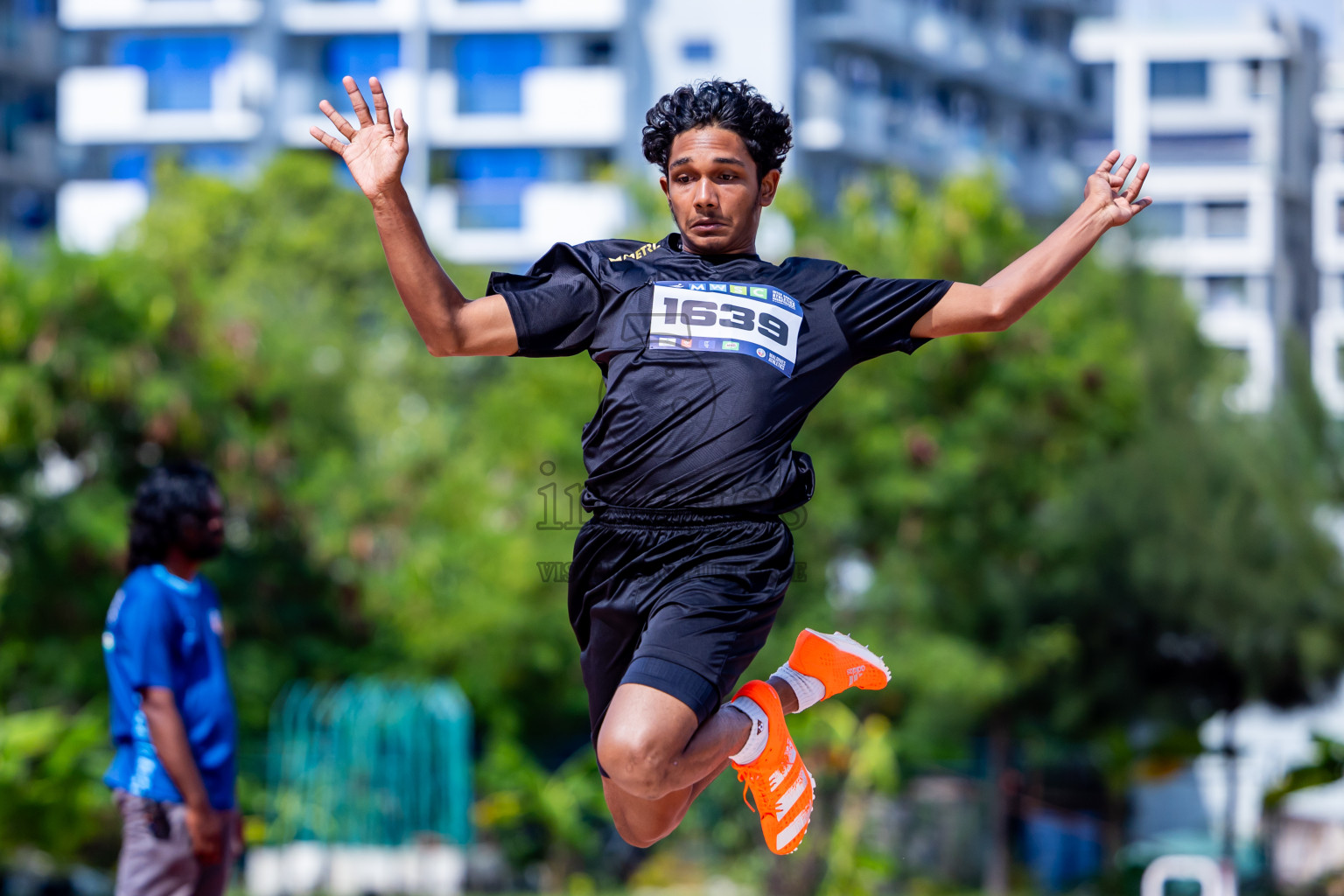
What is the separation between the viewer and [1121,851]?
57.2 feet

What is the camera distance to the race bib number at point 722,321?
394 centimetres

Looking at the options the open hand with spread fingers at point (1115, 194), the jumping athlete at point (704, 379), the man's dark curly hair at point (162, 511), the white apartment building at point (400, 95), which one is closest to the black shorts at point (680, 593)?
the jumping athlete at point (704, 379)

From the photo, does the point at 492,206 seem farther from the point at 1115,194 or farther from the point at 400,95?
the point at 1115,194

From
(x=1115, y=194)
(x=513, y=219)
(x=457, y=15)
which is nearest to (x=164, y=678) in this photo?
(x=1115, y=194)

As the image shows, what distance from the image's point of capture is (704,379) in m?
3.94

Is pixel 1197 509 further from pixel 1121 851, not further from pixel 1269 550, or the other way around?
pixel 1121 851

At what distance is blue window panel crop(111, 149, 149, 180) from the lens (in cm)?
3675

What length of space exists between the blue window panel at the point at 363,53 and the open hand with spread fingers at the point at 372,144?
33.3 meters

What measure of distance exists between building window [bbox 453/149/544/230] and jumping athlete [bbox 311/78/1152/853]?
31.4 meters

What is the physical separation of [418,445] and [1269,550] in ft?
30.9

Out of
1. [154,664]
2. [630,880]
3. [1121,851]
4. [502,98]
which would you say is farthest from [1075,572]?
[502,98]

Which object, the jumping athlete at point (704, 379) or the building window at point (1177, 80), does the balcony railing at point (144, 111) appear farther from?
the jumping athlete at point (704, 379)

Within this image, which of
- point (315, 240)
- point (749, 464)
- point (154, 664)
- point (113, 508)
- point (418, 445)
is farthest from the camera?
point (315, 240)

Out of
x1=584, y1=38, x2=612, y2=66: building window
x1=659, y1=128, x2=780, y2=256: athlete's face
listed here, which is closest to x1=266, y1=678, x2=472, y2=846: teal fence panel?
x1=659, y1=128, x2=780, y2=256: athlete's face
